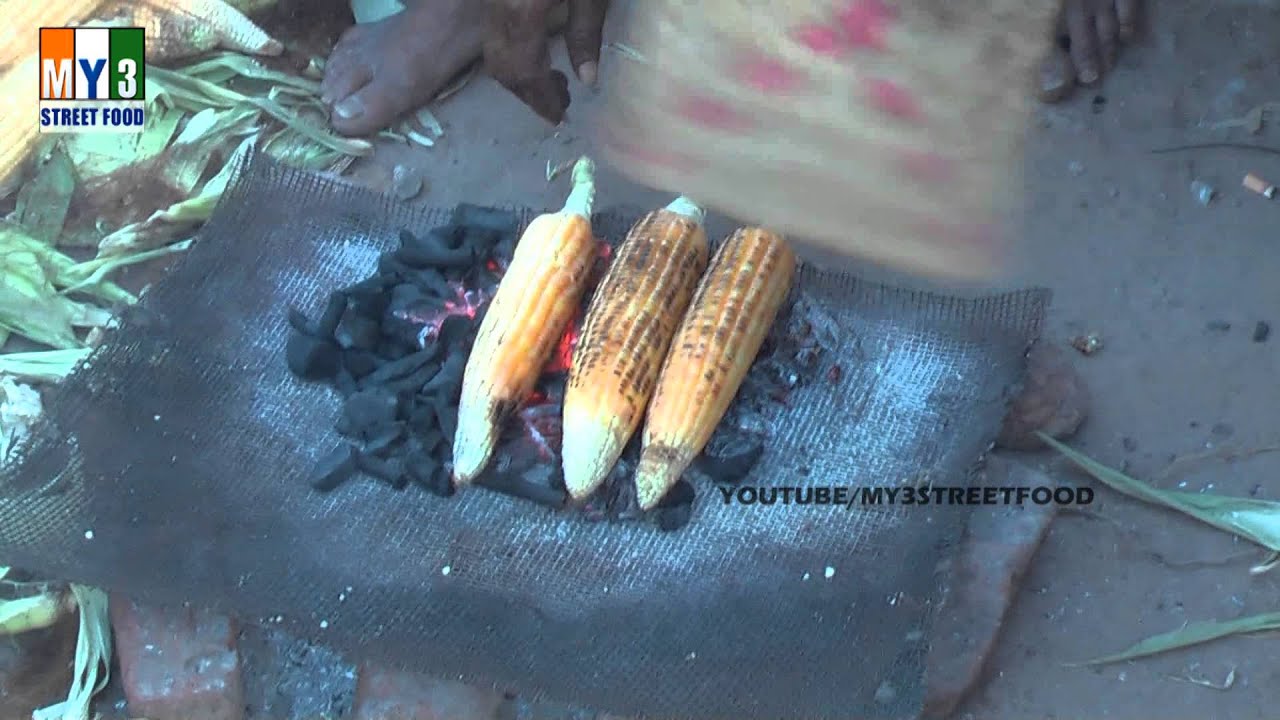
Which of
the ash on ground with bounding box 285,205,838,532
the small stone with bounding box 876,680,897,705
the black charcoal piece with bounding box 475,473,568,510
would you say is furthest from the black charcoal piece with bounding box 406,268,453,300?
the small stone with bounding box 876,680,897,705

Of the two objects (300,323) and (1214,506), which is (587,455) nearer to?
(300,323)

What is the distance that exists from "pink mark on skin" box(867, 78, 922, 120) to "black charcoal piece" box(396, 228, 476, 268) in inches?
42.6

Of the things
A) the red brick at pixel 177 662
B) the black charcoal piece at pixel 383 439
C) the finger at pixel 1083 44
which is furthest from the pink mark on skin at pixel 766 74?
the red brick at pixel 177 662

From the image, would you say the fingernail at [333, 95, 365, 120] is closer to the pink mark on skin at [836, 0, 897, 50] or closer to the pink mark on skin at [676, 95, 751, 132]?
the pink mark on skin at [676, 95, 751, 132]

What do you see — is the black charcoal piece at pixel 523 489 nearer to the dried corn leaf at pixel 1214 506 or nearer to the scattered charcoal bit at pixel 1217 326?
the dried corn leaf at pixel 1214 506

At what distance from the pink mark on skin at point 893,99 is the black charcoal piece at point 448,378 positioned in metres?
1.24

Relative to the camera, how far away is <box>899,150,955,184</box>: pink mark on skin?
2.95m

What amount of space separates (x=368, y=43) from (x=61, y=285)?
1.11m

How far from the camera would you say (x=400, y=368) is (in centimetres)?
249

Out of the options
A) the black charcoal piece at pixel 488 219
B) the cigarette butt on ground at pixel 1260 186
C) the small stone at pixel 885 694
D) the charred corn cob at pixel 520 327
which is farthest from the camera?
the cigarette butt on ground at pixel 1260 186

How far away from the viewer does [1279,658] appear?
7.38 feet

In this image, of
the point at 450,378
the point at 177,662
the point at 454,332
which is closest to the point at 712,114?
the point at 454,332

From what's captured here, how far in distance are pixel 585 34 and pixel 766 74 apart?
1.92 ft

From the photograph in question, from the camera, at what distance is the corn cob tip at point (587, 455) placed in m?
2.23
